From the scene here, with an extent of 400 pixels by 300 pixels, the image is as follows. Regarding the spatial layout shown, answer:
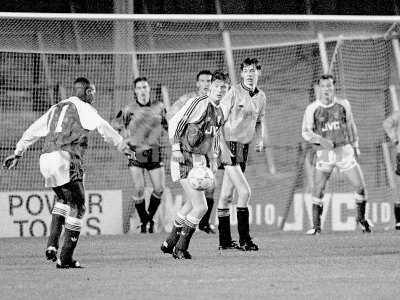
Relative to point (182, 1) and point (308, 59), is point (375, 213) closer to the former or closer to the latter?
point (308, 59)

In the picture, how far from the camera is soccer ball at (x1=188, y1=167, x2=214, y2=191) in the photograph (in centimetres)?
976

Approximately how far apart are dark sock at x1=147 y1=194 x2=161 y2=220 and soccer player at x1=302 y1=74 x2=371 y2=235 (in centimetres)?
211

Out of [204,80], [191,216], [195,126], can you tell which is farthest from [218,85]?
[204,80]

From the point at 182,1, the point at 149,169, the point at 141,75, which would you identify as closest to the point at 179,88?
the point at 141,75

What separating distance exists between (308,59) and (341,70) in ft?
2.15

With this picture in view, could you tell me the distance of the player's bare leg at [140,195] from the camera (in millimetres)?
14805

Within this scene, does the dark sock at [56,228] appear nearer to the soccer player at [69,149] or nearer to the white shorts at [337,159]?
the soccer player at [69,149]

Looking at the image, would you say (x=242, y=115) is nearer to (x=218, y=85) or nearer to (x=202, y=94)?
(x=202, y=94)

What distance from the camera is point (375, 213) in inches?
642

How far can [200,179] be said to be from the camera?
9758 mm

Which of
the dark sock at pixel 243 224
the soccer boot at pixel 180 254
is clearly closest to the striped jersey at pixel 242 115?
the dark sock at pixel 243 224

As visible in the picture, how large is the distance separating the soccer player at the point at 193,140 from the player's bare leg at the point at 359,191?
4507mm

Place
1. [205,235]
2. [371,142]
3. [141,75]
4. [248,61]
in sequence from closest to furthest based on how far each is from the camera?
[248,61] < [205,235] < [141,75] < [371,142]

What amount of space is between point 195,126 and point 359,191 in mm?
4889
